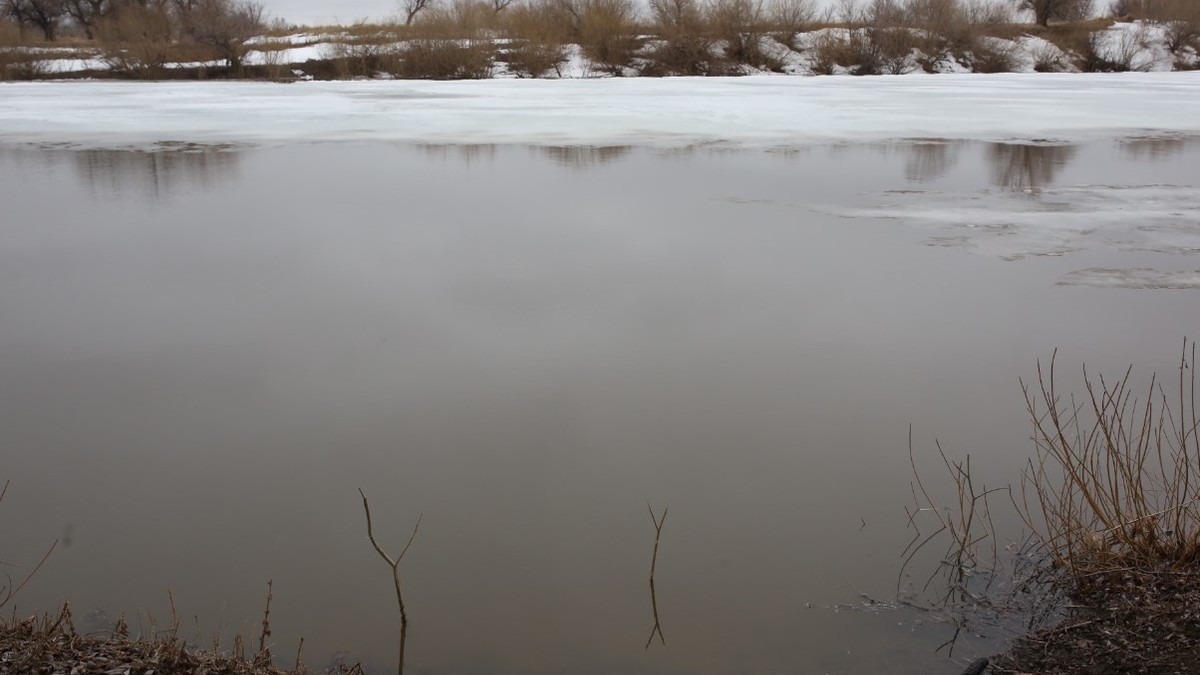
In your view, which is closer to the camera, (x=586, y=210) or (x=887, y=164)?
(x=586, y=210)

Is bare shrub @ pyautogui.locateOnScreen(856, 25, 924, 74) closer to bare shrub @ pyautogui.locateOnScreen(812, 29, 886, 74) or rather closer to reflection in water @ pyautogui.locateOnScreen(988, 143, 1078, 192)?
bare shrub @ pyautogui.locateOnScreen(812, 29, 886, 74)

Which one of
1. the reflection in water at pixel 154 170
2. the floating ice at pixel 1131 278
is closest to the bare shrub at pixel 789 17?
the reflection in water at pixel 154 170

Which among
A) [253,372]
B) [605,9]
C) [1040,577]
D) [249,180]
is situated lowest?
[1040,577]

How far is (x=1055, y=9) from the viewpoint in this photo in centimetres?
3472

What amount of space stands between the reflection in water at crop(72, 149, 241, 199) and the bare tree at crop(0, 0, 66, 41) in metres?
33.9

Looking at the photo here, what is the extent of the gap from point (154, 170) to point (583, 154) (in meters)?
4.08

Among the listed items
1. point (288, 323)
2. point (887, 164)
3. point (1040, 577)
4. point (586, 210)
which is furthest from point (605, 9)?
point (1040, 577)

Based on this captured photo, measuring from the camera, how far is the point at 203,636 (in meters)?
2.52

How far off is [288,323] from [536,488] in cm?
206

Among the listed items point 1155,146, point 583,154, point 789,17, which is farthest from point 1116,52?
point 583,154

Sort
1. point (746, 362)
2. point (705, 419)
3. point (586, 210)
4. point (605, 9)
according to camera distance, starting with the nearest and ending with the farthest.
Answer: point (705, 419), point (746, 362), point (586, 210), point (605, 9)

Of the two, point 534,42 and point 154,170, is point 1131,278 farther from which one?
point 534,42

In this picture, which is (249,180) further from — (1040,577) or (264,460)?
(1040,577)

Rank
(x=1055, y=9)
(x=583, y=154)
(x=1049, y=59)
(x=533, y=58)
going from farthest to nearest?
(x=1055, y=9), (x=1049, y=59), (x=533, y=58), (x=583, y=154)
